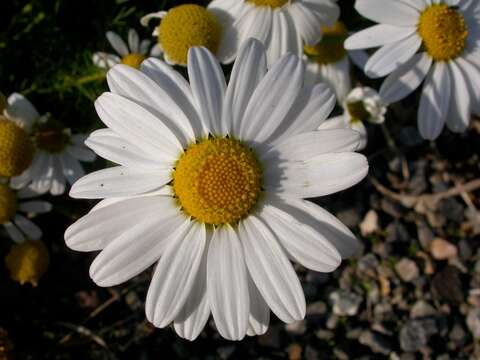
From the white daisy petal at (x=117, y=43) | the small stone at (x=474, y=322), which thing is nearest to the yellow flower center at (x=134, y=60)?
the white daisy petal at (x=117, y=43)

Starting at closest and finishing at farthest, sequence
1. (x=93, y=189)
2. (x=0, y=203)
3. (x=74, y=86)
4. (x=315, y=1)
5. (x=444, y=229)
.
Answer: (x=93, y=189) → (x=315, y=1) → (x=0, y=203) → (x=74, y=86) → (x=444, y=229)

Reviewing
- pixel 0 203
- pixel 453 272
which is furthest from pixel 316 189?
pixel 453 272

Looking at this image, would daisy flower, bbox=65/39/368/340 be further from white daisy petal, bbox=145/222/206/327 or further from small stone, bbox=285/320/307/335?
small stone, bbox=285/320/307/335

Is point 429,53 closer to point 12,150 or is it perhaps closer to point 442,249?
point 442,249

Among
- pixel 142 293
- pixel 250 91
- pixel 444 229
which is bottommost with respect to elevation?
pixel 444 229

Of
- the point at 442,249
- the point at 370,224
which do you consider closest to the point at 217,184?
the point at 370,224

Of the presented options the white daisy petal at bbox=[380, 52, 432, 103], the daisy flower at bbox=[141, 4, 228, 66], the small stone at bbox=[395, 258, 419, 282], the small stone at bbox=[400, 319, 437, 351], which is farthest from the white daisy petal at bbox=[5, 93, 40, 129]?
the small stone at bbox=[400, 319, 437, 351]

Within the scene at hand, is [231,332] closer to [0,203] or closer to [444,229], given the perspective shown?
[0,203]
